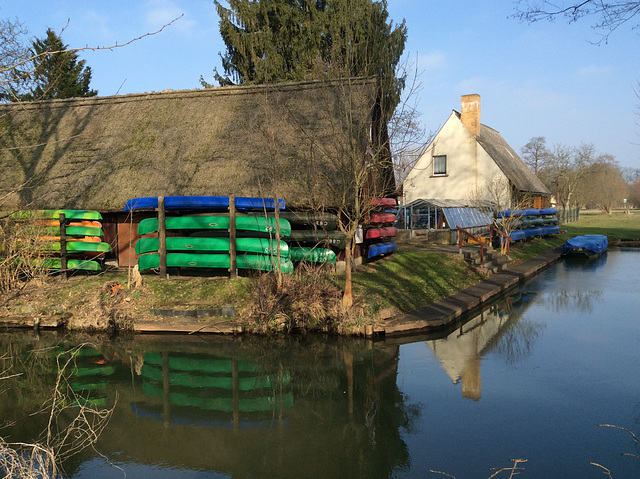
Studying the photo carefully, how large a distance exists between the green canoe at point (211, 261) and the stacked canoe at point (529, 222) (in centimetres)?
1403

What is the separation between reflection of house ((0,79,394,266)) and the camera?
14.7m

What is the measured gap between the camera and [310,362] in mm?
9938

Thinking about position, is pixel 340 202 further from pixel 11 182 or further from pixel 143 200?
pixel 11 182

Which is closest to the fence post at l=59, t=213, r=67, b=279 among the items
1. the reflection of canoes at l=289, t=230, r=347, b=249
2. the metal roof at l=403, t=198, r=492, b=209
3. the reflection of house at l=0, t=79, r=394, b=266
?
the reflection of house at l=0, t=79, r=394, b=266

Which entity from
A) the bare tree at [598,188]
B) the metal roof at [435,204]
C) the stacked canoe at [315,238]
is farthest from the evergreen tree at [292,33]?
the bare tree at [598,188]

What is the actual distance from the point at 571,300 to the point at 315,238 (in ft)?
26.4

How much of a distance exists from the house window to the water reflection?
20.0m

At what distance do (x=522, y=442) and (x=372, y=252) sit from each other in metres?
10.0

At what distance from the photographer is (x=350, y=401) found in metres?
8.16

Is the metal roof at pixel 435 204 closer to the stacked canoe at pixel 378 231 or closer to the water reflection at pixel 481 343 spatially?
the stacked canoe at pixel 378 231

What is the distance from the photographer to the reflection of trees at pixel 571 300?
1442cm

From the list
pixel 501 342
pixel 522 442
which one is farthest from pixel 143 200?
pixel 522 442

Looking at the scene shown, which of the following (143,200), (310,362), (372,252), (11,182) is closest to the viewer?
(310,362)

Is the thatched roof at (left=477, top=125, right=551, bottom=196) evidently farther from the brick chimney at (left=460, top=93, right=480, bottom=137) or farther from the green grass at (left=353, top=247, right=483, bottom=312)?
the green grass at (left=353, top=247, right=483, bottom=312)
